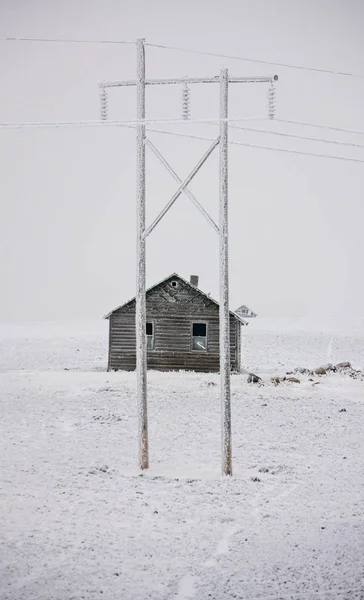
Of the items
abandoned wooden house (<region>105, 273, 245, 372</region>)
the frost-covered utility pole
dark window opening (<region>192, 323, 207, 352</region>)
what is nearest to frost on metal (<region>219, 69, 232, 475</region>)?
the frost-covered utility pole

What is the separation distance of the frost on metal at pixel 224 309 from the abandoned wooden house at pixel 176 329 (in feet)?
64.1

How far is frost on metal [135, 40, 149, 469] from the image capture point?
14008 millimetres

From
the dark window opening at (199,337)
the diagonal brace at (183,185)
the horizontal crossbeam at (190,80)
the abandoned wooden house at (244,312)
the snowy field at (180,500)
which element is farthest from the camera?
the abandoned wooden house at (244,312)

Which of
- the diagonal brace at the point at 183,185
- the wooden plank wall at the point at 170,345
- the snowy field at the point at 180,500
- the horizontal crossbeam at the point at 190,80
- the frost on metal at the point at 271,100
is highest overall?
the horizontal crossbeam at the point at 190,80

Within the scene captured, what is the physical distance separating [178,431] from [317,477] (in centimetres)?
602

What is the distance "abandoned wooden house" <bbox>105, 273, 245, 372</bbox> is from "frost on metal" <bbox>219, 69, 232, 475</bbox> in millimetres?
19540

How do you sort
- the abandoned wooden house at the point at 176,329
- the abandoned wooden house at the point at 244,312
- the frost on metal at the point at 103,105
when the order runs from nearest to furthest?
the frost on metal at the point at 103,105, the abandoned wooden house at the point at 176,329, the abandoned wooden house at the point at 244,312

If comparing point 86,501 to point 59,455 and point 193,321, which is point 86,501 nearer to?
point 59,455

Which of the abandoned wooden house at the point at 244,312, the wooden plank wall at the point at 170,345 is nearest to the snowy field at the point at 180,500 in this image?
the wooden plank wall at the point at 170,345

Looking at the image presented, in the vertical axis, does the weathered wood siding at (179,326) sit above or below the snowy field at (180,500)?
above

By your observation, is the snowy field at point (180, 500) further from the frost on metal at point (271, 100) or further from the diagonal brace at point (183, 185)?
the frost on metal at point (271, 100)

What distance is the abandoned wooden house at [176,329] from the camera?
33594mm

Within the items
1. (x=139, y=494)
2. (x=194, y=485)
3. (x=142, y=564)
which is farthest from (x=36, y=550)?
(x=194, y=485)

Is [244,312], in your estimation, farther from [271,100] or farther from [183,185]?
[183,185]
